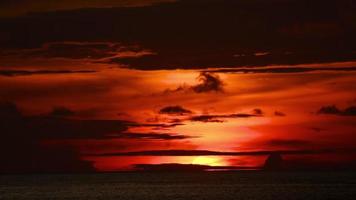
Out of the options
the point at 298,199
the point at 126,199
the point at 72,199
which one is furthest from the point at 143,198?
the point at 298,199

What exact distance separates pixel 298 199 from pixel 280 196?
12.2m

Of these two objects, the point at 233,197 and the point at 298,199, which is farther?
the point at 233,197

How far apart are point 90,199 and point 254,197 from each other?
104 ft

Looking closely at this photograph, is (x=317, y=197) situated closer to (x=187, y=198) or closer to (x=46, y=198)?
(x=187, y=198)

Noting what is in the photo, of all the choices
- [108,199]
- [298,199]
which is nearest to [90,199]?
[108,199]

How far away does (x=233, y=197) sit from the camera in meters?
177

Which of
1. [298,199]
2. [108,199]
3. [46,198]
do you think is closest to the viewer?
[298,199]

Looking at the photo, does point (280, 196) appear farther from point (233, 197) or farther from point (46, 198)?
point (46, 198)

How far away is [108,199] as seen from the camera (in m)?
176

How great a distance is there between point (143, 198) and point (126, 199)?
3.65 m

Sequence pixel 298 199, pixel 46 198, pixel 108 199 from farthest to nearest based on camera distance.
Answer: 1. pixel 46 198
2. pixel 108 199
3. pixel 298 199

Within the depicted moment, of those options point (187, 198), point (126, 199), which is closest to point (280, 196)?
point (187, 198)

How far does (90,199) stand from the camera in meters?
178

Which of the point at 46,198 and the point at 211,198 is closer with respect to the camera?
the point at 211,198
